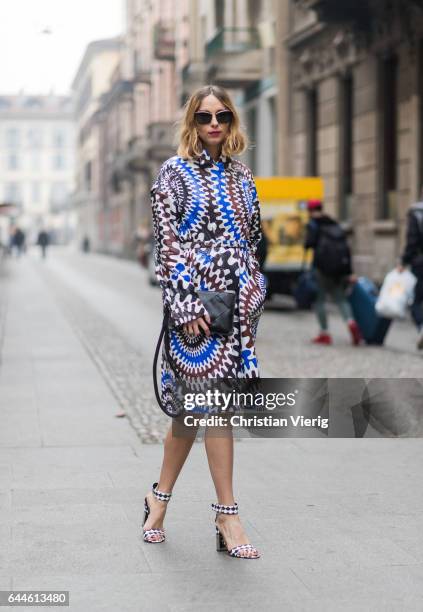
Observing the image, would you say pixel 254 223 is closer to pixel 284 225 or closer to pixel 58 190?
pixel 284 225

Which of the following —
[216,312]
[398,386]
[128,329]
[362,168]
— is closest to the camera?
[216,312]

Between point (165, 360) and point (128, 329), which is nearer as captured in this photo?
point (165, 360)

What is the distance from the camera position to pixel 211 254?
4676mm

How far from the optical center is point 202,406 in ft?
15.4

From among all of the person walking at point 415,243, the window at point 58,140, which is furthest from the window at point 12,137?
the person walking at point 415,243

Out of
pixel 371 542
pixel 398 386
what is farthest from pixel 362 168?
pixel 371 542

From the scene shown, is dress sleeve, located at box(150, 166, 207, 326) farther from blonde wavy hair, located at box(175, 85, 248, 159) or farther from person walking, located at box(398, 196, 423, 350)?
person walking, located at box(398, 196, 423, 350)

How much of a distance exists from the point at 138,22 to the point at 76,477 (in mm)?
55973

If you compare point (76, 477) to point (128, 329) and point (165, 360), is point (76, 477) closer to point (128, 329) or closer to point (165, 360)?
point (165, 360)

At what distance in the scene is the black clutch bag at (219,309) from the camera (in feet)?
15.1

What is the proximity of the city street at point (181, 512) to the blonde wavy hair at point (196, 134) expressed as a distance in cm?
155

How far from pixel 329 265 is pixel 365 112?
8.92 m

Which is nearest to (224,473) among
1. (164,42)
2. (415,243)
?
(415,243)

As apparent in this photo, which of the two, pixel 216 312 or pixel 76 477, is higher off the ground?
pixel 216 312
